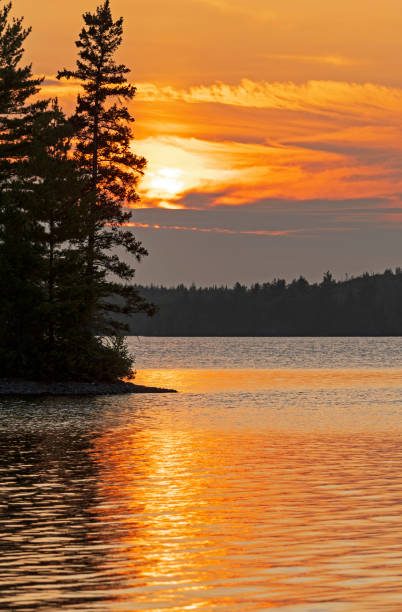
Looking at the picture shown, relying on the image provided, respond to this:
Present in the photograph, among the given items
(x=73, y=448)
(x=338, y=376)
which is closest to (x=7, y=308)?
(x=73, y=448)

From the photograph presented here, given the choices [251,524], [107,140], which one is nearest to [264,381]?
[107,140]

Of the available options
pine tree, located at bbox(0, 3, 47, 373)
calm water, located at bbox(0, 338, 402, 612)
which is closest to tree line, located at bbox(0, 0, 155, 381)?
pine tree, located at bbox(0, 3, 47, 373)

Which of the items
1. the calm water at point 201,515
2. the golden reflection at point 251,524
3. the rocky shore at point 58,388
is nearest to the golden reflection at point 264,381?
the rocky shore at point 58,388

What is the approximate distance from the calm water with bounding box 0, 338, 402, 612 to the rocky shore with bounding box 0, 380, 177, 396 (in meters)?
16.7

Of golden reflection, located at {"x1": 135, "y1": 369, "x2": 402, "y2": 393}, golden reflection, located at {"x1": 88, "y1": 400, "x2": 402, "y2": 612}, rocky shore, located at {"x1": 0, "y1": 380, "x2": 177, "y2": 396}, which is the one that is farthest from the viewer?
golden reflection, located at {"x1": 135, "y1": 369, "x2": 402, "y2": 393}

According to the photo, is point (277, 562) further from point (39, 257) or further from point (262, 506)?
point (39, 257)

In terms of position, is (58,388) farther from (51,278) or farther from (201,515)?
(201,515)

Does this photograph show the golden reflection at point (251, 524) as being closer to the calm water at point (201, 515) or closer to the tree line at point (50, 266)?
the calm water at point (201, 515)

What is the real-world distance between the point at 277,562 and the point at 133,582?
247 centimetres

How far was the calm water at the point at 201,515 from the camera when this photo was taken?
13.5 m

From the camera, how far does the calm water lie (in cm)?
1348

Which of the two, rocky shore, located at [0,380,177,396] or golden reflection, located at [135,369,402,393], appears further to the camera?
golden reflection, located at [135,369,402,393]

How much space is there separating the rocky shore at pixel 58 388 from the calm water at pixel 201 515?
16.7 meters

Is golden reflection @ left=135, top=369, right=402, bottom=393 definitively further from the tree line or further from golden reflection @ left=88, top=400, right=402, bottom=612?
golden reflection @ left=88, top=400, right=402, bottom=612
